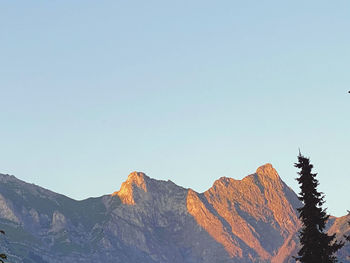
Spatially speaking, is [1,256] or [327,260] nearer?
[1,256]

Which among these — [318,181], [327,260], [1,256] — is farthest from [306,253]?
[1,256]

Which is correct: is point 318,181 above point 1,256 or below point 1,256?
above

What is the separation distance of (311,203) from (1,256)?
107ft

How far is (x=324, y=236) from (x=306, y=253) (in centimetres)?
227

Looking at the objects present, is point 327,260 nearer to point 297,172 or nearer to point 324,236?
point 324,236

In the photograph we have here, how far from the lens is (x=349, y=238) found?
6606 cm

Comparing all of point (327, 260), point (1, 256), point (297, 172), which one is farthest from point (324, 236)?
point (1, 256)

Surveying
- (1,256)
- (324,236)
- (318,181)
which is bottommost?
(1,256)

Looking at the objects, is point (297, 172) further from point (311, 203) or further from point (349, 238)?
point (349, 238)

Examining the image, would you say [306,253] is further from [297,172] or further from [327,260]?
[297,172]

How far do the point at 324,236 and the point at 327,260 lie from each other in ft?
7.26

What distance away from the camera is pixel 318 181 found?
66.6 m

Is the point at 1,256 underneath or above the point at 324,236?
underneath

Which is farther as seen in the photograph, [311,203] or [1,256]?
[311,203]
